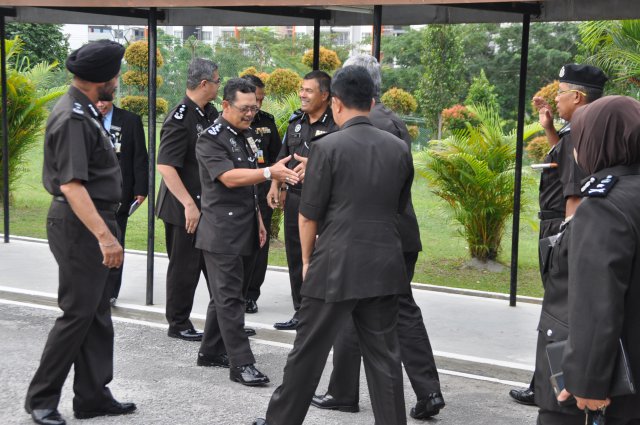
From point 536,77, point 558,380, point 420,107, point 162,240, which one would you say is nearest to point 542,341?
point 558,380

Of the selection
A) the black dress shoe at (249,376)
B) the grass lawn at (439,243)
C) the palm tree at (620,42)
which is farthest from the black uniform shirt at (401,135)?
the palm tree at (620,42)

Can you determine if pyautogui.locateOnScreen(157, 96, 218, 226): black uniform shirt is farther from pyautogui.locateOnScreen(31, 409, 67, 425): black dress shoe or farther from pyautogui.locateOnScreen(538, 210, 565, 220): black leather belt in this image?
pyautogui.locateOnScreen(538, 210, 565, 220): black leather belt

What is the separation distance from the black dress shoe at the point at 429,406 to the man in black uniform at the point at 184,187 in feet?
6.99

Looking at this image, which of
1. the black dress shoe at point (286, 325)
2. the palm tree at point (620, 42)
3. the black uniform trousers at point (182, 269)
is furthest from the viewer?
the palm tree at point (620, 42)

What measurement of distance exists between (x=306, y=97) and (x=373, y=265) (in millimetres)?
2722

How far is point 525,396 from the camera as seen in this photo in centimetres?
552

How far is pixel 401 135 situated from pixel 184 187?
2.11 meters

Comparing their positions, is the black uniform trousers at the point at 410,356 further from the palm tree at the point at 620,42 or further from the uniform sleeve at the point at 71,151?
the palm tree at the point at 620,42

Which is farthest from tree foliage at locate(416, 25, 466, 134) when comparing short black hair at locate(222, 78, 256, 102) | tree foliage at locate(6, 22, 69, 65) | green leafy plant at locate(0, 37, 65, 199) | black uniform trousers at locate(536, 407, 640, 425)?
black uniform trousers at locate(536, 407, 640, 425)

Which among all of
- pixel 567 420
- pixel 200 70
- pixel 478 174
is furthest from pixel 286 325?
pixel 567 420

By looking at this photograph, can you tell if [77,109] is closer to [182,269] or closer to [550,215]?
[182,269]

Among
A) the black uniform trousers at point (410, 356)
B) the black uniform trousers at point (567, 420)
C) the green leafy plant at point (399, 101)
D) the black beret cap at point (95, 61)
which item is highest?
the green leafy plant at point (399, 101)

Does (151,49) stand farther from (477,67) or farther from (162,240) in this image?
(477,67)

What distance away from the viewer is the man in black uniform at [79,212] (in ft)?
15.1
